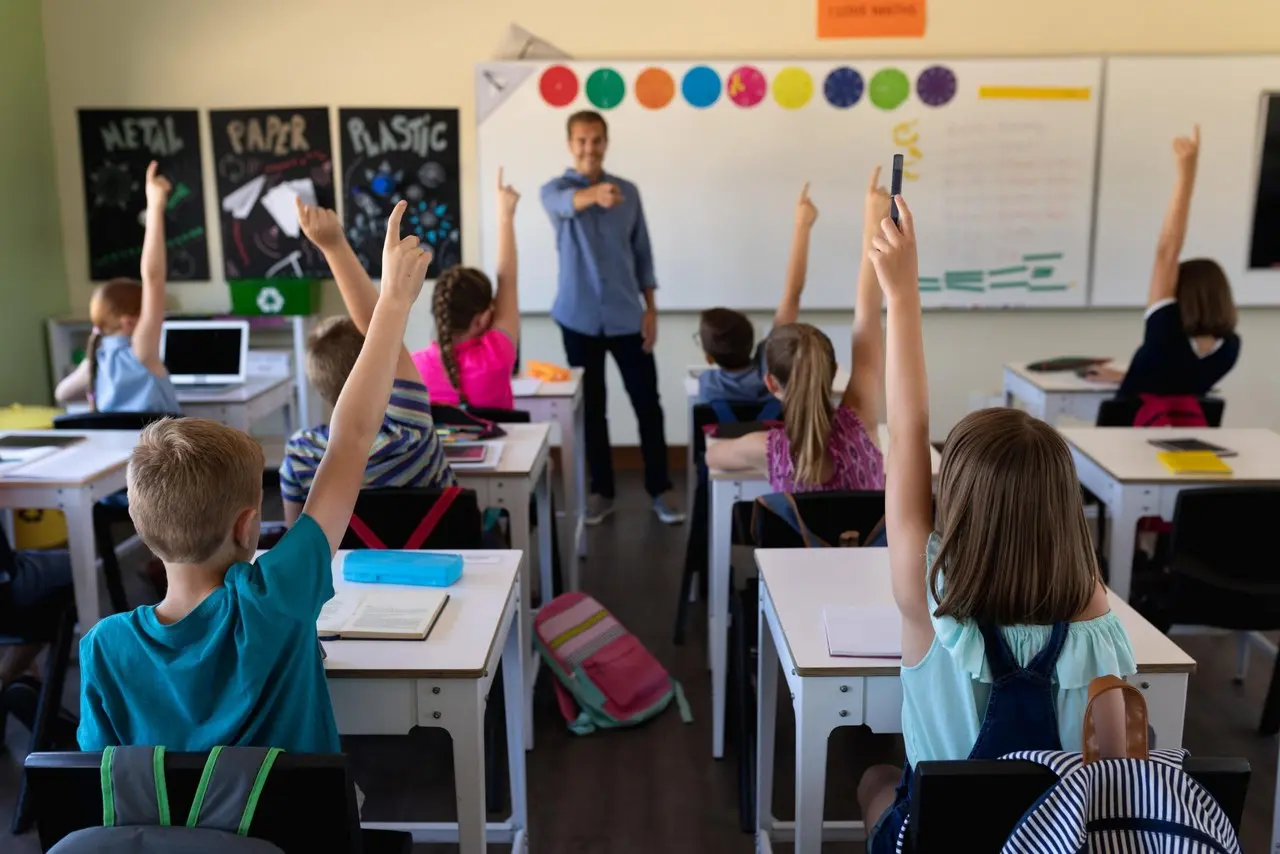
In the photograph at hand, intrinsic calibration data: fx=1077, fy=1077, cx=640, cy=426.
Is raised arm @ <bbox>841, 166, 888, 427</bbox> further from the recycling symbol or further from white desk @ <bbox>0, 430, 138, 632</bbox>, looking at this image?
the recycling symbol

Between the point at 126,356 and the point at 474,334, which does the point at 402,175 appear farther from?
the point at 474,334

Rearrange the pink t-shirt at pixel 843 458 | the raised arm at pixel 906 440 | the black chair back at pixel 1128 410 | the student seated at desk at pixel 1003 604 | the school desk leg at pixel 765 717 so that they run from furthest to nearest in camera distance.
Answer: the black chair back at pixel 1128 410, the pink t-shirt at pixel 843 458, the school desk leg at pixel 765 717, the raised arm at pixel 906 440, the student seated at desk at pixel 1003 604

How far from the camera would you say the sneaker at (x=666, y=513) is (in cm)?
467

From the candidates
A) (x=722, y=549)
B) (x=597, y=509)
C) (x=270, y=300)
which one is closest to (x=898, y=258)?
(x=722, y=549)

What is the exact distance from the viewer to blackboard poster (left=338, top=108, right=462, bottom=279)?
17.9 ft

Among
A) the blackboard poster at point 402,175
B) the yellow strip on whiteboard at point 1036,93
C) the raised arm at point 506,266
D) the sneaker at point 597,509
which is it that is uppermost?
the yellow strip on whiteboard at point 1036,93

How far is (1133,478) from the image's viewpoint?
2738 millimetres

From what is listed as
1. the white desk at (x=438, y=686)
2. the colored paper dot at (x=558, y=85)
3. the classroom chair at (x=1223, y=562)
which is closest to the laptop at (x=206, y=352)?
the colored paper dot at (x=558, y=85)

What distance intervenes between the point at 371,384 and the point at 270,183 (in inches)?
170

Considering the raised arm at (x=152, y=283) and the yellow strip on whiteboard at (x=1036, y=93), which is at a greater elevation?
the yellow strip on whiteboard at (x=1036, y=93)

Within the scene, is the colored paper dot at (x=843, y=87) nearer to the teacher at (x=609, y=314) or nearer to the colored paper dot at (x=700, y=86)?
the colored paper dot at (x=700, y=86)

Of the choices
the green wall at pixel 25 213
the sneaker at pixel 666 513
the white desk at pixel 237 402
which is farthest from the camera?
the green wall at pixel 25 213

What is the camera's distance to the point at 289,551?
144 centimetres

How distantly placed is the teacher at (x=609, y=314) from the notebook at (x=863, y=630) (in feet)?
9.47
